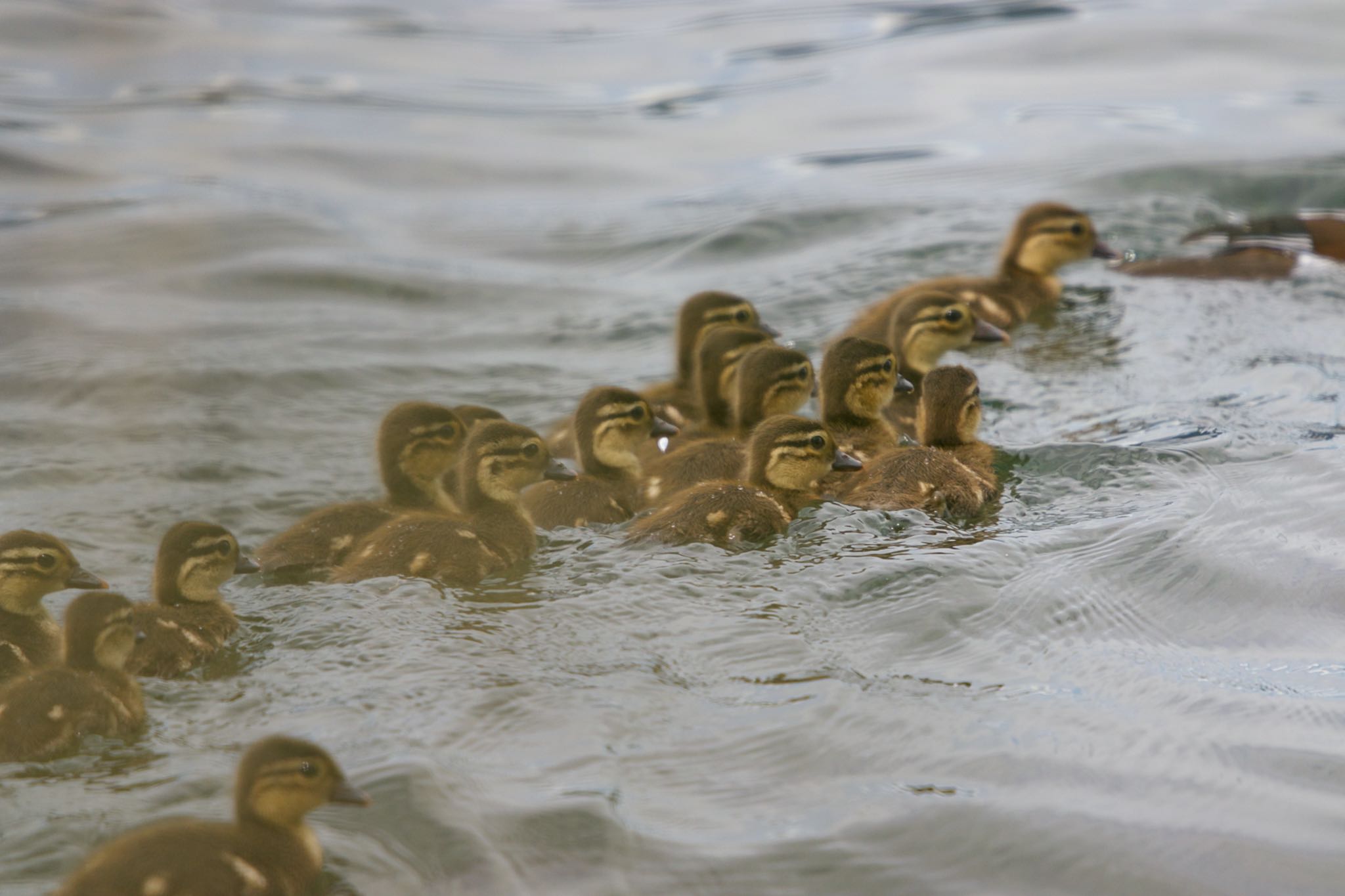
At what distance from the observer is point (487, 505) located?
496cm

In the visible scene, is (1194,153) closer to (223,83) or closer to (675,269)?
(675,269)

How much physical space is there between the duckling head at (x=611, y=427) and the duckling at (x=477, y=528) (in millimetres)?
235

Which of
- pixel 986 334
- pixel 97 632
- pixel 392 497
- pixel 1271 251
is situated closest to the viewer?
pixel 97 632

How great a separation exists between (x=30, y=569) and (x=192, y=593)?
44 centimetres

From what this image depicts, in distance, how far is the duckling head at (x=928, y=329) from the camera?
6375 millimetres

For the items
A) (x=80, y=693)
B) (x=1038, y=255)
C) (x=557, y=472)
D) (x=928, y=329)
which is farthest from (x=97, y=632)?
(x=1038, y=255)

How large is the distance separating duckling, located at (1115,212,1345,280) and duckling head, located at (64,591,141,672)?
5.64 metres

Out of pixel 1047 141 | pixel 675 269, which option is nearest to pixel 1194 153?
pixel 1047 141

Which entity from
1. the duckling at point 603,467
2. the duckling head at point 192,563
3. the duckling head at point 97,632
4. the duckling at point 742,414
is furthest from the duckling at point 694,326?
the duckling head at point 97,632

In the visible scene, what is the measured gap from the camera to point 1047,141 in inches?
422

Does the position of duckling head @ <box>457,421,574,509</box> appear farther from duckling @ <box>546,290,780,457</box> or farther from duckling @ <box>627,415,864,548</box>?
duckling @ <box>546,290,780,457</box>

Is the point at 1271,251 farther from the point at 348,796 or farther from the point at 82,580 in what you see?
the point at 348,796

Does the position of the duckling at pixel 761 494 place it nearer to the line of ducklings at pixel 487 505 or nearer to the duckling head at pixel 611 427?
the line of ducklings at pixel 487 505

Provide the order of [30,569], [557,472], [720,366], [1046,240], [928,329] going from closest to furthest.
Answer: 1. [30,569]
2. [557,472]
3. [720,366]
4. [928,329]
5. [1046,240]
